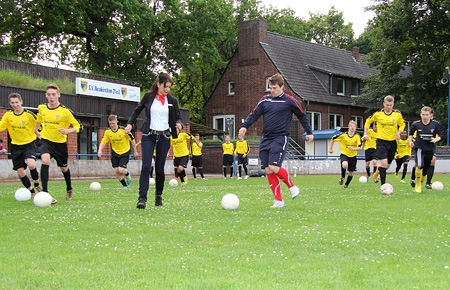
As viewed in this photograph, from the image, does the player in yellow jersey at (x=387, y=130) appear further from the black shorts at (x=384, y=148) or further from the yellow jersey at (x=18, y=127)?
the yellow jersey at (x=18, y=127)

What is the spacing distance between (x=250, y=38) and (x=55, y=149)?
115ft

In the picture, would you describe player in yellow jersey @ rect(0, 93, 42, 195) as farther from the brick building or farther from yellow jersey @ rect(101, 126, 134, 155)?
the brick building

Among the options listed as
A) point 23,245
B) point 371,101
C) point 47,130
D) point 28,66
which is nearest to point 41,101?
point 28,66

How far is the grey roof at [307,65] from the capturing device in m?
43.7

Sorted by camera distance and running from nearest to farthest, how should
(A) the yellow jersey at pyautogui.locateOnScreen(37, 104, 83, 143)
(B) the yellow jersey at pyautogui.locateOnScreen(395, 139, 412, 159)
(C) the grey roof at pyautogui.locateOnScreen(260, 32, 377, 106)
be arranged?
(A) the yellow jersey at pyautogui.locateOnScreen(37, 104, 83, 143), (B) the yellow jersey at pyautogui.locateOnScreen(395, 139, 412, 159), (C) the grey roof at pyautogui.locateOnScreen(260, 32, 377, 106)

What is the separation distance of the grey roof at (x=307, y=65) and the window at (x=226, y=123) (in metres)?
6.17

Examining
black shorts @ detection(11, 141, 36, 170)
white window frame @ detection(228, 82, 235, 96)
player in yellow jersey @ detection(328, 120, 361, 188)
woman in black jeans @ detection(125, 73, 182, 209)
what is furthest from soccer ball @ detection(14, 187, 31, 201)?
white window frame @ detection(228, 82, 235, 96)

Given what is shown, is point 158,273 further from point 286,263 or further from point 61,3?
point 61,3

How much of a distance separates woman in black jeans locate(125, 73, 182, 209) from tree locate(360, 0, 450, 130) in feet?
103

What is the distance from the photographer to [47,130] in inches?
442

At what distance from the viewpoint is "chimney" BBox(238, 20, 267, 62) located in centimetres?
4450

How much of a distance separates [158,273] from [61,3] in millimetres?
33679

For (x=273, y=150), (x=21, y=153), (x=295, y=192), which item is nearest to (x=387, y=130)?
(x=295, y=192)

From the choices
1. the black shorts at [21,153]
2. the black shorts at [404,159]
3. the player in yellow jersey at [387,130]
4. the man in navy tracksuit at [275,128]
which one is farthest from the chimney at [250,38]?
the man in navy tracksuit at [275,128]
